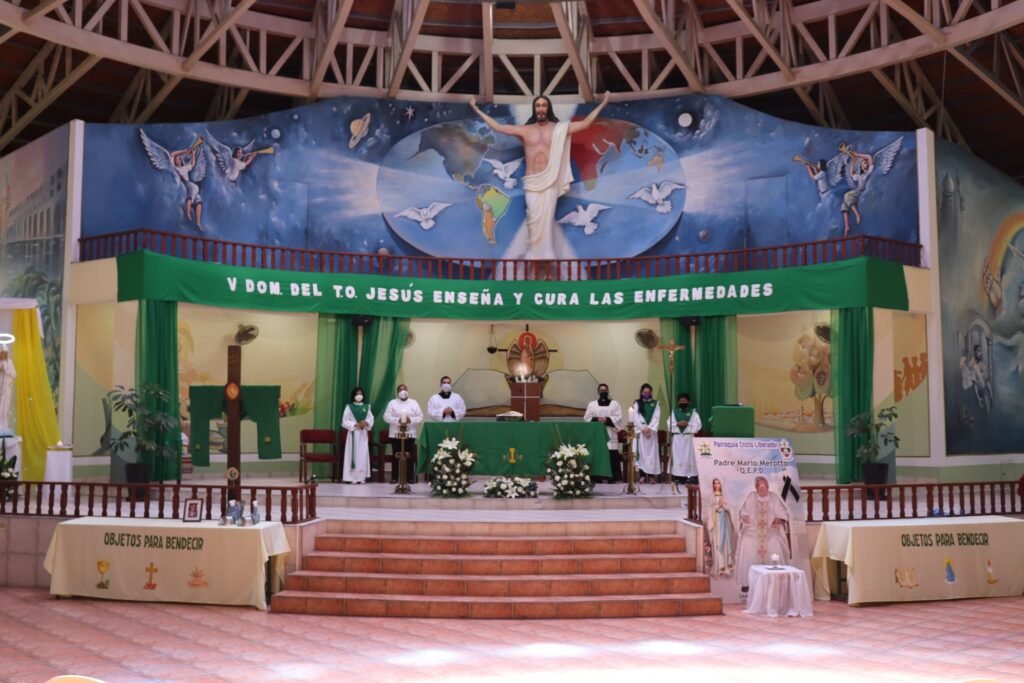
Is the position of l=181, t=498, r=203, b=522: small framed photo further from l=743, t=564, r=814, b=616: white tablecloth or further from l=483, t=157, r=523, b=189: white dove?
l=483, t=157, r=523, b=189: white dove

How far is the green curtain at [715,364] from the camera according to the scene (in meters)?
17.0

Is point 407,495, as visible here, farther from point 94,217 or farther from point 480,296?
point 94,217

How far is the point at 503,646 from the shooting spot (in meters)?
8.82

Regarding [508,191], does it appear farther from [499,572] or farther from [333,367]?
[499,572]

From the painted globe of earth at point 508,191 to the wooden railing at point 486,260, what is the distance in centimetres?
60

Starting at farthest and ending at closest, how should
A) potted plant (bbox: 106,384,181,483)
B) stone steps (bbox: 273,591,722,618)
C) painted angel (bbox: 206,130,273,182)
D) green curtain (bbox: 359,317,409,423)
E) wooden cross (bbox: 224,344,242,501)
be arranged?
painted angel (bbox: 206,130,273,182) → green curtain (bbox: 359,317,409,423) → potted plant (bbox: 106,384,181,483) → wooden cross (bbox: 224,344,242,501) → stone steps (bbox: 273,591,722,618)

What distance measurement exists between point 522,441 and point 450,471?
1.26 meters

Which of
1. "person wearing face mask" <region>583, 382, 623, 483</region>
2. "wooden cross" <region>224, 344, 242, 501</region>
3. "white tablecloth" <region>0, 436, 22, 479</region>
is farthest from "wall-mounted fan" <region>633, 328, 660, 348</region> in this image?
"white tablecloth" <region>0, 436, 22, 479</region>

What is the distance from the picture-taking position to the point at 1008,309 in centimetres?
1845

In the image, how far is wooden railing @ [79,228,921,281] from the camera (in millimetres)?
15945

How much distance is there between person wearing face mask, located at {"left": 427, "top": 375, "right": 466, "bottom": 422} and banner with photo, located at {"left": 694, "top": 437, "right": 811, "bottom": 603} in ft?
18.8

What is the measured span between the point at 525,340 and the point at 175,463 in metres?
6.24

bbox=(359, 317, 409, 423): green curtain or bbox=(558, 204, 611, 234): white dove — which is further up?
bbox=(558, 204, 611, 234): white dove

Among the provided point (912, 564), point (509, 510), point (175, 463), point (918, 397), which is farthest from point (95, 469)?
point (918, 397)
